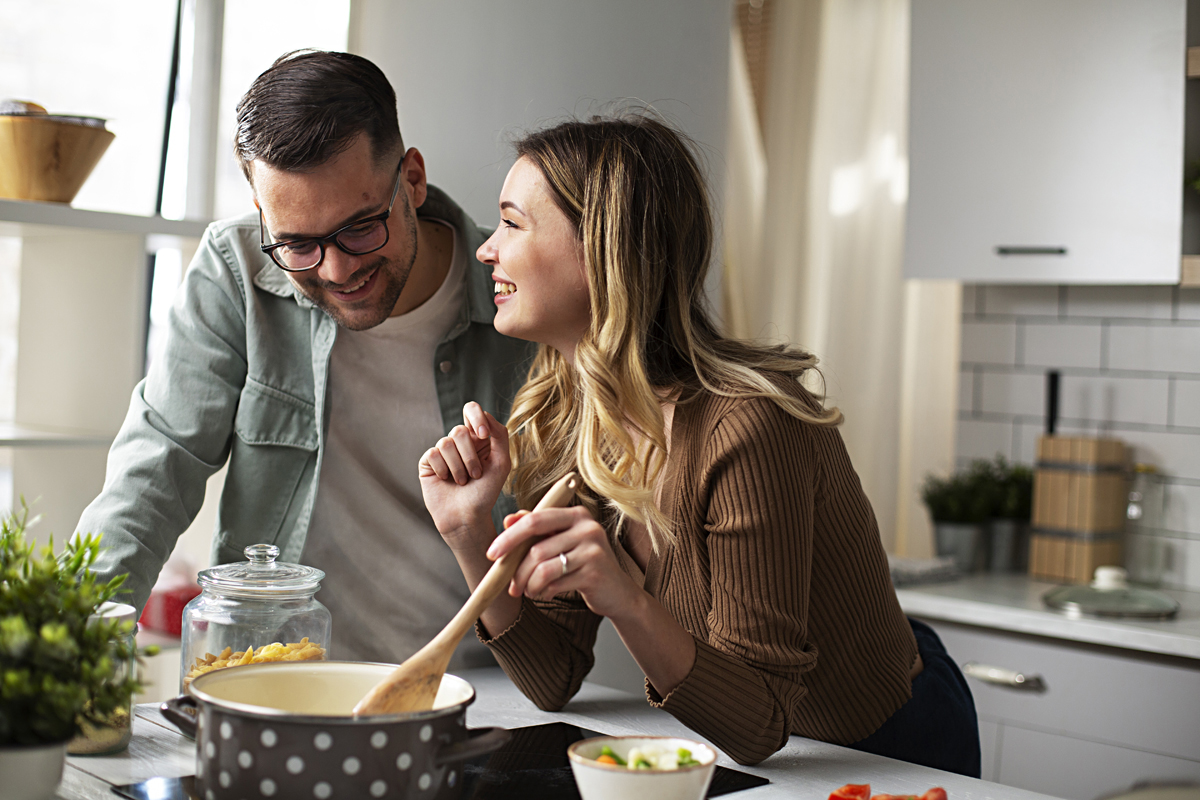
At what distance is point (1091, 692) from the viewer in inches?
93.5

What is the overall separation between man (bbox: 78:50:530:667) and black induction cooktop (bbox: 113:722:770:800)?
1.60ft

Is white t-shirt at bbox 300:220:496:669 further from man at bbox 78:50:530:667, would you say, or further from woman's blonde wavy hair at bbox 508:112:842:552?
woman's blonde wavy hair at bbox 508:112:842:552

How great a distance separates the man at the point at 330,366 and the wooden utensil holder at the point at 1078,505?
1.58m

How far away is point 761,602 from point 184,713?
1.92 ft

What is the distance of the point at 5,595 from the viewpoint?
851 millimetres

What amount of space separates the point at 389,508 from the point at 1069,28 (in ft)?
6.48

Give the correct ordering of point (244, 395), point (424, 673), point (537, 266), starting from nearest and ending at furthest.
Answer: point (424, 673) → point (537, 266) → point (244, 395)

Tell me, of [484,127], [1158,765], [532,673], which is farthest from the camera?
[1158,765]

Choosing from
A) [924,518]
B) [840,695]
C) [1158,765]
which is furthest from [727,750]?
[924,518]

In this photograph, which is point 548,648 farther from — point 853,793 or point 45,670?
point 45,670

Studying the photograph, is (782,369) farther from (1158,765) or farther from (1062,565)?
(1062,565)

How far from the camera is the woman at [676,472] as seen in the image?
4.06ft

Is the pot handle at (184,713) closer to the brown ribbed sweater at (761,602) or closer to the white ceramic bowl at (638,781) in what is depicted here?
the white ceramic bowl at (638,781)

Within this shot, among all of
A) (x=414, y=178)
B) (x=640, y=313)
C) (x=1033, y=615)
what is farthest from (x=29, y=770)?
(x=1033, y=615)
